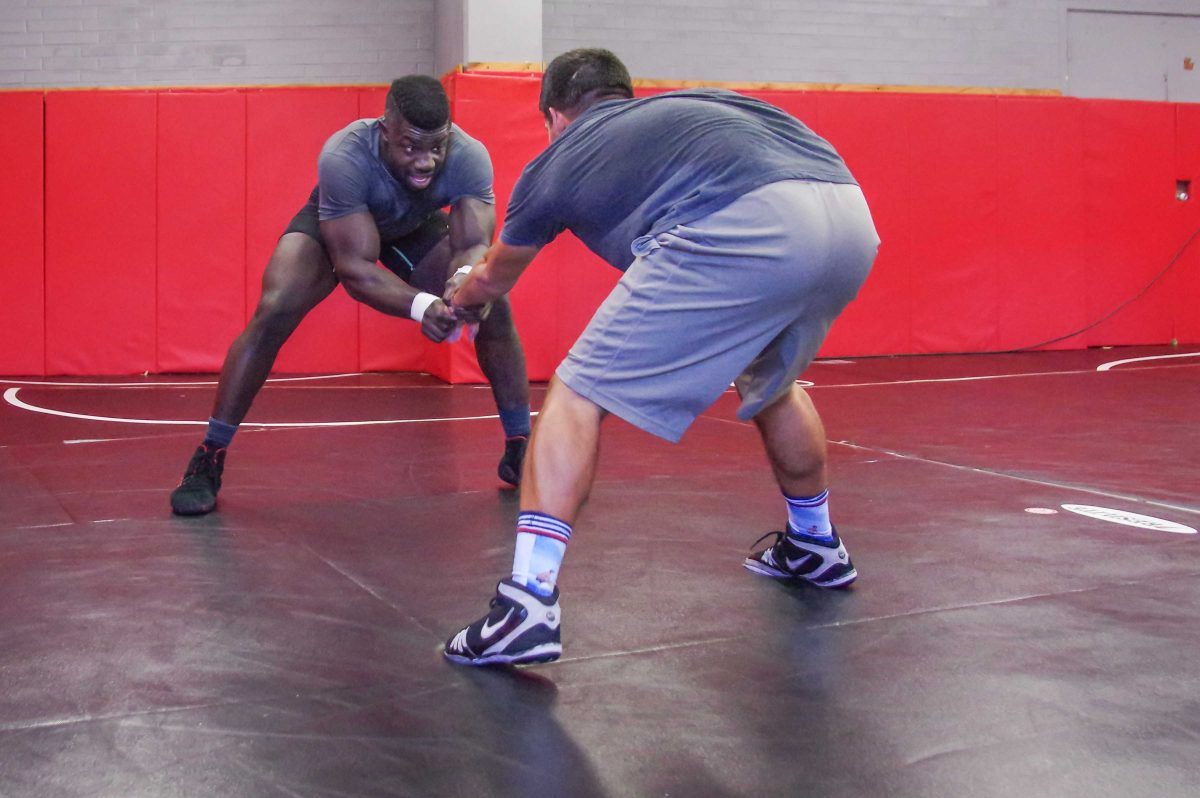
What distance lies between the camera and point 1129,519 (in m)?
2.96

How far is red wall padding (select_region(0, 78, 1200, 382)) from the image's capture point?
24.3 feet

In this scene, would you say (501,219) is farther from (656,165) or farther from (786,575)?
(656,165)

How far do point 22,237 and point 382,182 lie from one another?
5147mm

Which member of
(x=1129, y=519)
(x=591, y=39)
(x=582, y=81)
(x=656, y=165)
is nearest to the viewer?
(x=656, y=165)

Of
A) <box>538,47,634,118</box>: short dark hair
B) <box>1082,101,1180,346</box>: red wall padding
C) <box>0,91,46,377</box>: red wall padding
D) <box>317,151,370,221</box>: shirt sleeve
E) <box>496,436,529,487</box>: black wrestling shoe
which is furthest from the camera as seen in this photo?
<box>1082,101,1180,346</box>: red wall padding

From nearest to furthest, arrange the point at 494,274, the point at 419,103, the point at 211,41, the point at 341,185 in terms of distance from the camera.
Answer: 1. the point at 494,274
2. the point at 419,103
3. the point at 341,185
4. the point at 211,41

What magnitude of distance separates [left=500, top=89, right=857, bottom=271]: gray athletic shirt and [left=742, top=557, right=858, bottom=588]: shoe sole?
0.79 metres

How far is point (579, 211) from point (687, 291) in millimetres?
258

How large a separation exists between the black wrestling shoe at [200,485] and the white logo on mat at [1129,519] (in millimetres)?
2271

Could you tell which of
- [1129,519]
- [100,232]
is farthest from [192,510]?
[100,232]

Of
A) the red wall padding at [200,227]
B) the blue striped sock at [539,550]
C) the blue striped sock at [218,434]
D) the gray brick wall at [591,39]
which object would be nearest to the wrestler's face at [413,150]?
the blue striped sock at [218,434]

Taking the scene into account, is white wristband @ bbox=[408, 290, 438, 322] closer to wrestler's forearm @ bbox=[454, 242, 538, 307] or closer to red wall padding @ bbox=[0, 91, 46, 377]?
wrestler's forearm @ bbox=[454, 242, 538, 307]

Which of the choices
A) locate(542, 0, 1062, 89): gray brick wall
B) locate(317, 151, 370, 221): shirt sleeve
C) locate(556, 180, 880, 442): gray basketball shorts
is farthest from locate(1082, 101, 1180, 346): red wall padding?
locate(556, 180, 880, 442): gray basketball shorts

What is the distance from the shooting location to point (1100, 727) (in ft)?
5.40
